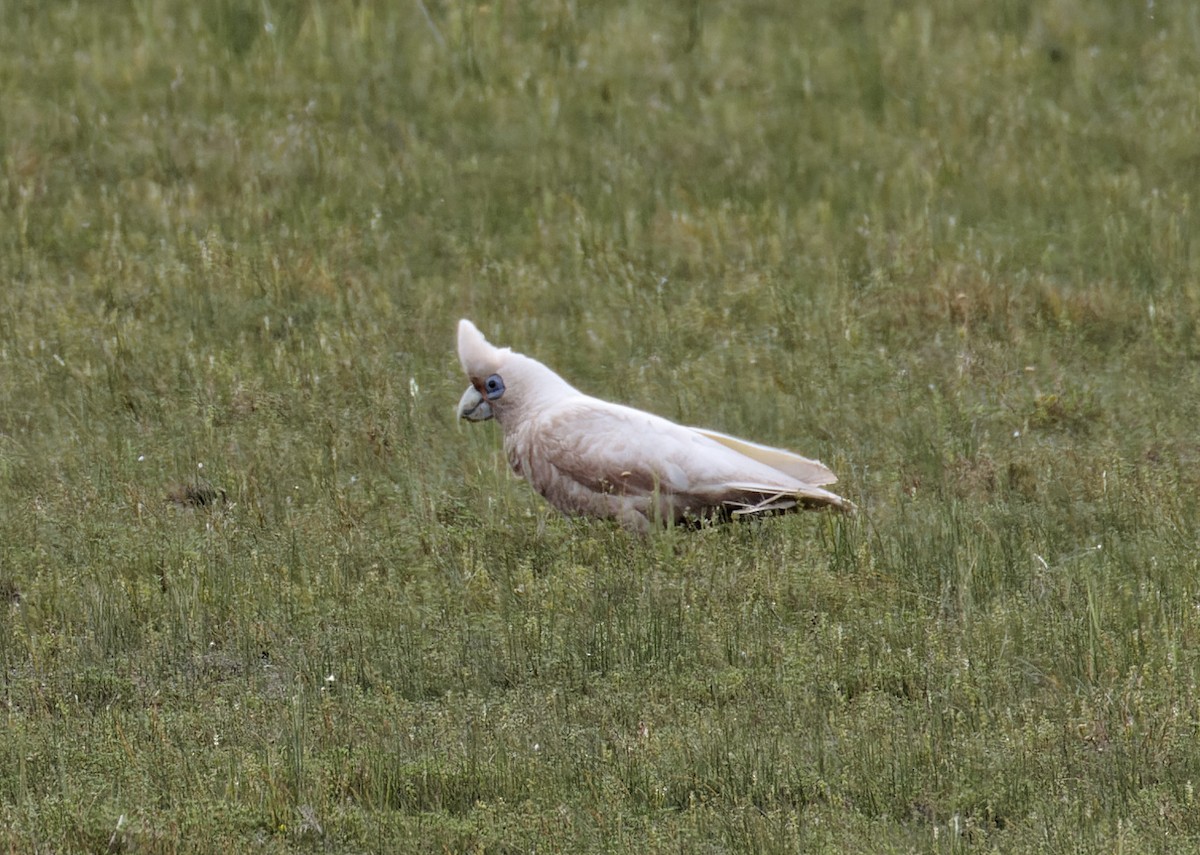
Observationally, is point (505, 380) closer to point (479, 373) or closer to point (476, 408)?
point (479, 373)

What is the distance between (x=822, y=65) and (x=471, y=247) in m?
3.92

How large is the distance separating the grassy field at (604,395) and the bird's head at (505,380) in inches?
12.0

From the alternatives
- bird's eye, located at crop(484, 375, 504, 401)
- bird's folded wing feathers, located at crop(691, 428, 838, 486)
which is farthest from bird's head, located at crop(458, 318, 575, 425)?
bird's folded wing feathers, located at crop(691, 428, 838, 486)

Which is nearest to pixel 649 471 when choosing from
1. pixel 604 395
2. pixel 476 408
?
pixel 476 408

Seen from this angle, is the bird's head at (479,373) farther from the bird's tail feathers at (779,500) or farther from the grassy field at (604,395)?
the bird's tail feathers at (779,500)

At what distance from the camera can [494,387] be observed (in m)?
8.08

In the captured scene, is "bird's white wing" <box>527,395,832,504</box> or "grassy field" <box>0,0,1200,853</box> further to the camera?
"bird's white wing" <box>527,395,832,504</box>

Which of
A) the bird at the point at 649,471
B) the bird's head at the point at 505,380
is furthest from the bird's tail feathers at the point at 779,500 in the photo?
the bird's head at the point at 505,380

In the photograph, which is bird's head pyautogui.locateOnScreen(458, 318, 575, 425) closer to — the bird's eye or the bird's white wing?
the bird's eye

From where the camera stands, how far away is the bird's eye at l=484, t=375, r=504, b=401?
8.05m

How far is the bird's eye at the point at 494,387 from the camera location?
8.05 m

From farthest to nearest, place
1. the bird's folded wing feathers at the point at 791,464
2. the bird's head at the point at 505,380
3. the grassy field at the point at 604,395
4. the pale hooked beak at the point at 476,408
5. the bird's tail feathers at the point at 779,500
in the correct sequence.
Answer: the pale hooked beak at the point at 476,408, the bird's head at the point at 505,380, the bird's folded wing feathers at the point at 791,464, the bird's tail feathers at the point at 779,500, the grassy field at the point at 604,395

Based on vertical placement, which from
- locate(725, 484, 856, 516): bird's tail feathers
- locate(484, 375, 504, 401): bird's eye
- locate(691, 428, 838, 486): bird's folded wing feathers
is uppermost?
locate(484, 375, 504, 401): bird's eye

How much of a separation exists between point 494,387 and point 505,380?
0.07 meters
